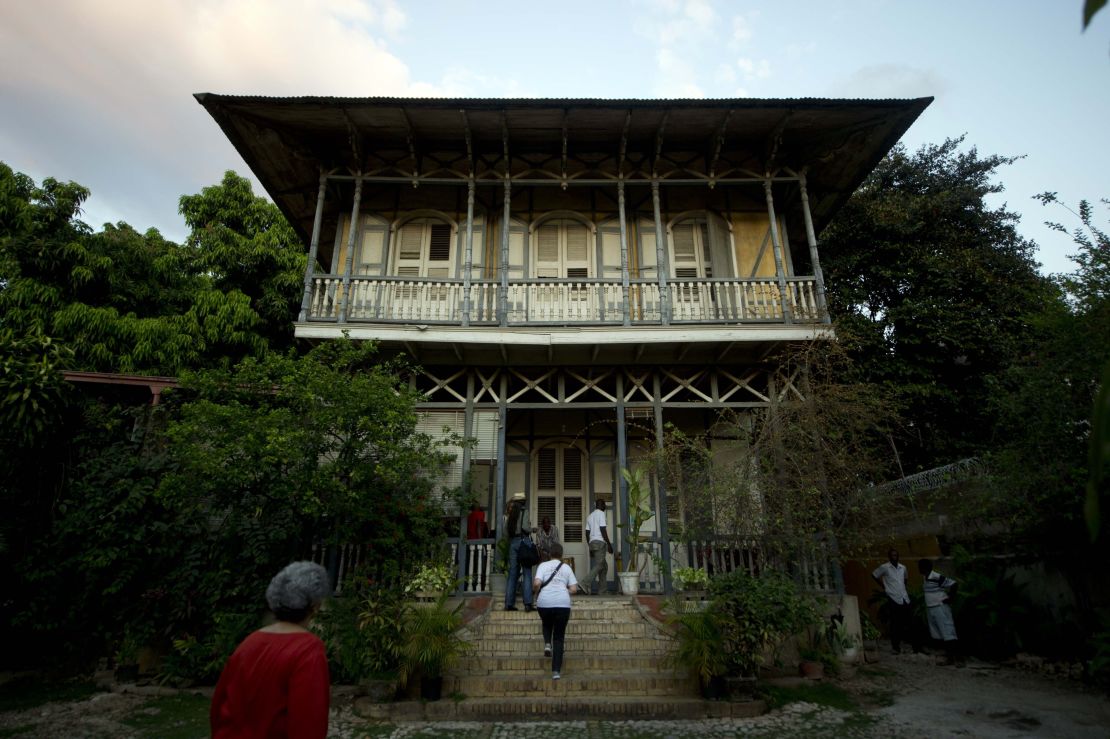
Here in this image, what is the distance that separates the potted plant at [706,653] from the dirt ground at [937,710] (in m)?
0.44

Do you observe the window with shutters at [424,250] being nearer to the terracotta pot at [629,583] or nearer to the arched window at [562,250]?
the arched window at [562,250]

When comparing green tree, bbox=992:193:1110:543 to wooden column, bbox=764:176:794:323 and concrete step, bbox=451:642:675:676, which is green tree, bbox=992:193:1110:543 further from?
concrete step, bbox=451:642:675:676

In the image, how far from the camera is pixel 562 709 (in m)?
6.71

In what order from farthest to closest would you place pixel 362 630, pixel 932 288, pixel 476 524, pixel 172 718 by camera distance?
pixel 932 288 < pixel 476 524 < pixel 362 630 < pixel 172 718

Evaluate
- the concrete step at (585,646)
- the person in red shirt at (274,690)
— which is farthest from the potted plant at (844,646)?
the person in red shirt at (274,690)

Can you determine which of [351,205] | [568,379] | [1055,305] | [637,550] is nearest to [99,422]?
[351,205]

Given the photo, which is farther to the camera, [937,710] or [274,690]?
[937,710]

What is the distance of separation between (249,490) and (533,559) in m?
4.05

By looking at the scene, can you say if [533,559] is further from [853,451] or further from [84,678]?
[84,678]

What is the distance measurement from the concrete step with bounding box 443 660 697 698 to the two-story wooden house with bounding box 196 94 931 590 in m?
2.57

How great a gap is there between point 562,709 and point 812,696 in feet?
9.79

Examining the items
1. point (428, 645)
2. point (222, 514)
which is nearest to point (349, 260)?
point (222, 514)

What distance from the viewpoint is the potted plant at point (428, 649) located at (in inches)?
269

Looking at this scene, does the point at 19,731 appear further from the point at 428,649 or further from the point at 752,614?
the point at 752,614
